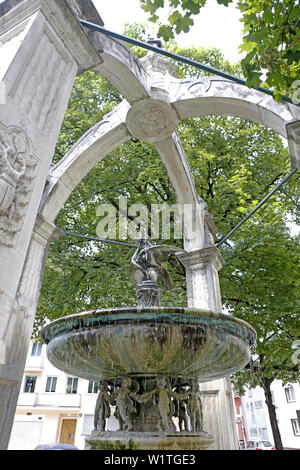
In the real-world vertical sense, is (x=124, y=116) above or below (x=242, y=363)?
above

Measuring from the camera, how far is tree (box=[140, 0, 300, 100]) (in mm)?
2770

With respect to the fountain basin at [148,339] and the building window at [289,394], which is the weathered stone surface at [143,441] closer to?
the fountain basin at [148,339]

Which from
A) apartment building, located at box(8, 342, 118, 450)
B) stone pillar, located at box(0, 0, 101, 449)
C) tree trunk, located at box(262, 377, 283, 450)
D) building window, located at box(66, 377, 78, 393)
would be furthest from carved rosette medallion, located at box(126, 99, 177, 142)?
building window, located at box(66, 377, 78, 393)

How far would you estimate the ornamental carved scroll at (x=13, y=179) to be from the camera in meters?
1.90

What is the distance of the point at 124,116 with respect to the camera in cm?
548

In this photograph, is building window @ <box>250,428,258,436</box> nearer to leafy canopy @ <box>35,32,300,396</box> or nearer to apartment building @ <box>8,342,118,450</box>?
apartment building @ <box>8,342,118,450</box>

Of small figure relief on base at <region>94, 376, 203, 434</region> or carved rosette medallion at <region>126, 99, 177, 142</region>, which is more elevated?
carved rosette medallion at <region>126, 99, 177, 142</region>

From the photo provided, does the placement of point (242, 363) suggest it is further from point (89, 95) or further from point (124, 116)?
point (89, 95)

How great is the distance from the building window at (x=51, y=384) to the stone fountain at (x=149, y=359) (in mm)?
Result: 22043

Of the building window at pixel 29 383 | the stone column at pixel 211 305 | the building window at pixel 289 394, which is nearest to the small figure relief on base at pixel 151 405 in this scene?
the stone column at pixel 211 305

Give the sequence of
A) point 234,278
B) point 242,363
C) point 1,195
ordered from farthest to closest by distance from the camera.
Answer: point 234,278 < point 242,363 < point 1,195

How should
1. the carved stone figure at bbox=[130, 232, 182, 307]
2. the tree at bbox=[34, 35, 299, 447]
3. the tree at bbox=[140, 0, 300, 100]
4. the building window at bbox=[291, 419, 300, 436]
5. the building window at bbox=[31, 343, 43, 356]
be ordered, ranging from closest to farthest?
the tree at bbox=[140, 0, 300, 100]
the carved stone figure at bbox=[130, 232, 182, 307]
the tree at bbox=[34, 35, 299, 447]
the building window at bbox=[31, 343, 43, 356]
the building window at bbox=[291, 419, 300, 436]
